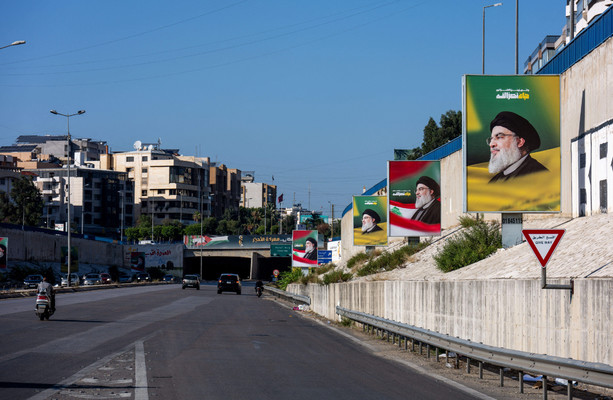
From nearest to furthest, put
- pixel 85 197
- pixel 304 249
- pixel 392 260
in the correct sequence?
pixel 392 260, pixel 304 249, pixel 85 197

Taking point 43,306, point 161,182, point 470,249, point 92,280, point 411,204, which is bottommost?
point 92,280

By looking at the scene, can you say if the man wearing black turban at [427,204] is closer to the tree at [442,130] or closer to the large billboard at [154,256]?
the tree at [442,130]

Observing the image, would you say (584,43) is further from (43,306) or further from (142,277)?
(142,277)

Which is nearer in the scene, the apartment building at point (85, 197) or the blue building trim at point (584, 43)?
the blue building trim at point (584, 43)

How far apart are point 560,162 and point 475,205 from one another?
3212mm

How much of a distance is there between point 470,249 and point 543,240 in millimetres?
17529

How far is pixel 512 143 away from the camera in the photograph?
27.4 m

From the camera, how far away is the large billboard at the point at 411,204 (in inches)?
1748

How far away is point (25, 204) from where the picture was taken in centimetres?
12788

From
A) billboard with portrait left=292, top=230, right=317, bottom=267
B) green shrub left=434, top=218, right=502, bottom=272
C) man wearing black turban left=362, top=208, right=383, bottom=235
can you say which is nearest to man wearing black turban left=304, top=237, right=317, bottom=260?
billboard with portrait left=292, top=230, right=317, bottom=267

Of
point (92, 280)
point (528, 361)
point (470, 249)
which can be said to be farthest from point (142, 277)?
point (528, 361)

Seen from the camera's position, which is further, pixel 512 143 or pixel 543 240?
pixel 512 143

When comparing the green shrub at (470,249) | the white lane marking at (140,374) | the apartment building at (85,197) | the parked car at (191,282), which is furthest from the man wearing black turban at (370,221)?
the apartment building at (85,197)

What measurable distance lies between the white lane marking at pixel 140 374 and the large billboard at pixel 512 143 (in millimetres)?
14481
